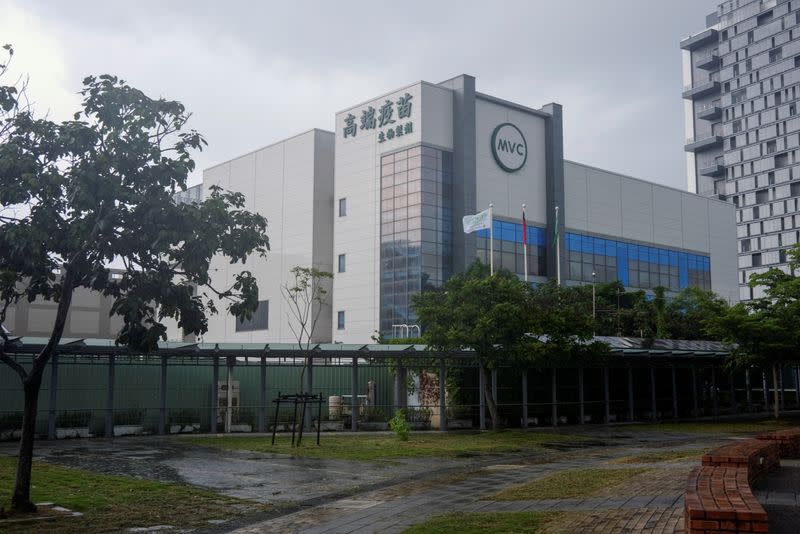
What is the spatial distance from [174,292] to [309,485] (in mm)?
6264

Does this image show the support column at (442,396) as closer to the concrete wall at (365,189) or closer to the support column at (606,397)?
the support column at (606,397)

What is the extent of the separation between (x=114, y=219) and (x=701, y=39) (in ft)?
490

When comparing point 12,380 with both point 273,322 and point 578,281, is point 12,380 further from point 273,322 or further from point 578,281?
point 578,281

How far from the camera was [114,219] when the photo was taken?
14836 mm

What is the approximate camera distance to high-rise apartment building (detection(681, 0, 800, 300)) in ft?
431

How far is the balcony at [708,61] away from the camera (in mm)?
144500

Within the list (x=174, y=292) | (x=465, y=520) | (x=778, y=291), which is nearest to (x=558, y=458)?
(x=465, y=520)

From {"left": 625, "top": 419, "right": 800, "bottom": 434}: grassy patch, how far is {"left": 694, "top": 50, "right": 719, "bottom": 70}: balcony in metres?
116

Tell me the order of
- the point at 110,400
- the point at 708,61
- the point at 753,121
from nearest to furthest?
the point at 110,400, the point at 753,121, the point at 708,61

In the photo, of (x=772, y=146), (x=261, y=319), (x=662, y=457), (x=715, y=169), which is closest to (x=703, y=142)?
(x=715, y=169)

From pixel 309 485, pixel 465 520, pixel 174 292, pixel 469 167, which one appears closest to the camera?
pixel 465 520

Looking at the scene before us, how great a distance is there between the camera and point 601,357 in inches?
1526

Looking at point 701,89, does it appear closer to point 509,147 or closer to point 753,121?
point 753,121

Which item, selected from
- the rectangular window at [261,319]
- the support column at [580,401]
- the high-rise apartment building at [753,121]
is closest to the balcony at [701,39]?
the high-rise apartment building at [753,121]
